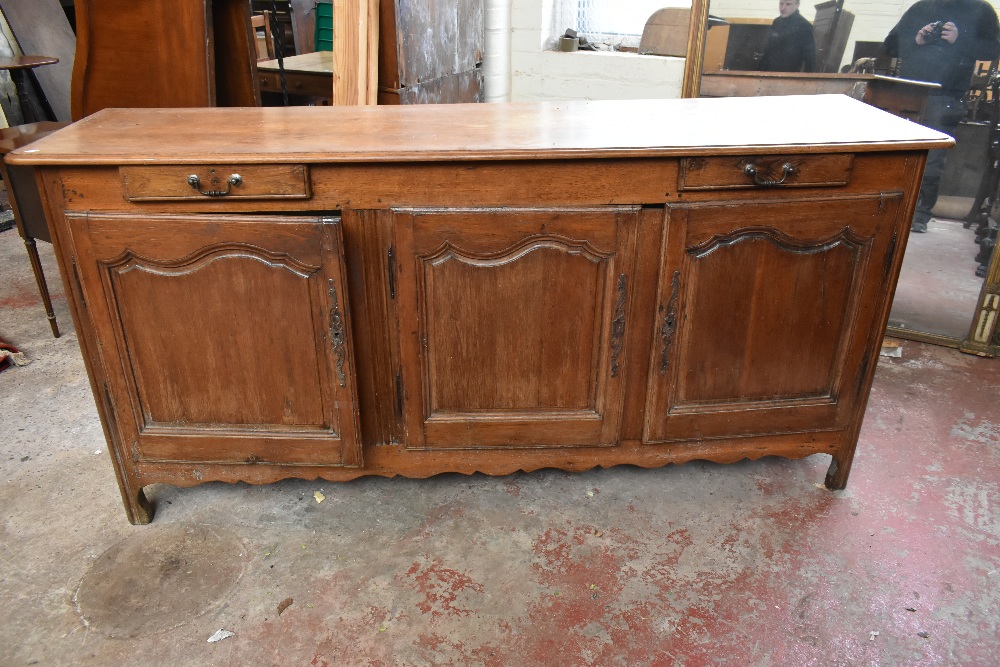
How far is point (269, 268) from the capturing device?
1.72 metres

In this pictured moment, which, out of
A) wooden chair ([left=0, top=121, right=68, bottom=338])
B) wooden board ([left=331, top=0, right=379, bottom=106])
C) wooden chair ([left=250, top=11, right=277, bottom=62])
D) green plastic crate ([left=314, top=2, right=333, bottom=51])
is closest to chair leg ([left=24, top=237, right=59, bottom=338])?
wooden chair ([left=0, top=121, right=68, bottom=338])

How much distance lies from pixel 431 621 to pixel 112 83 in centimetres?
255

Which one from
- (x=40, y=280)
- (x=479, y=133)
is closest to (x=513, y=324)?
(x=479, y=133)

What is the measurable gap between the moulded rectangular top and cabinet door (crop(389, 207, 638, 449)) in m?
0.16

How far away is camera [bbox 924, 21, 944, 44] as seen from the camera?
2.70 metres

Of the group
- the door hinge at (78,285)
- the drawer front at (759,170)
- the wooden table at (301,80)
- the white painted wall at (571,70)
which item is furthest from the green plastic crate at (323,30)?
the drawer front at (759,170)

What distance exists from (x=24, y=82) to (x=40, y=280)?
2624 millimetres

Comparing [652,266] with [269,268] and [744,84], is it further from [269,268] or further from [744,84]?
[744,84]

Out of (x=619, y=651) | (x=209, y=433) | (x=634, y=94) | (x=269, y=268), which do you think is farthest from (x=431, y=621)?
(x=634, y=94)

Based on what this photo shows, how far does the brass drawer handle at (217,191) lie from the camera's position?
1.64m

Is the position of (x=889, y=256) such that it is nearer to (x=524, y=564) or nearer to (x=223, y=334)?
(x=524, y=564)

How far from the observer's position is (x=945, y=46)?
2.72 metres

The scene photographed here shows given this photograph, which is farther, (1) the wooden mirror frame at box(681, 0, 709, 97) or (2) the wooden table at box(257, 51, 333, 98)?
(2) the wooden table at box(257, 51, 333, 98)

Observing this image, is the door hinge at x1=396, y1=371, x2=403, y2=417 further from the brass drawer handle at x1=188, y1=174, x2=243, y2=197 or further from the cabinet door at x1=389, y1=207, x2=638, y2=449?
the brass drawer handle at x1=188, y1=174, x2=243, y2=197
